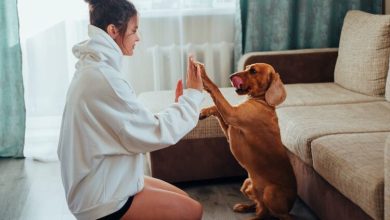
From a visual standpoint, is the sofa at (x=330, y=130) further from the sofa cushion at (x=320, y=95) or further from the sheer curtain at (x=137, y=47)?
the sheer curtain at (x=137, y=47)

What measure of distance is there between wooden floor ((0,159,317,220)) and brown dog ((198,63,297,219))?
0.82 feet

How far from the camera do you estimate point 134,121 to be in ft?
4.91

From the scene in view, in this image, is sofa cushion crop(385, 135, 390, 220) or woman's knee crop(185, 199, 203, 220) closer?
sofa cushion crop(385, 135, 390, 220)

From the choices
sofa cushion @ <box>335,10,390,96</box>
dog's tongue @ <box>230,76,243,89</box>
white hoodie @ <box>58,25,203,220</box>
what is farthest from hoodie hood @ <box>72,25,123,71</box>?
sofa cushion @ <box>335,10,390,96</box>

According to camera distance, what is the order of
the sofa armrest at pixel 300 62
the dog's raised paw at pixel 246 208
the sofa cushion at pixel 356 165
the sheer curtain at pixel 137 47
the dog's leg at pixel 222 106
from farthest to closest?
1. the sheer curtain at pixel 137 47
2. the sofa armrest at pixel 300 62
3. the dog's raised paw at pixel 246 208
4. the dog's leg at pixel 222 106
5. the sofa cushion at pixel 356 165

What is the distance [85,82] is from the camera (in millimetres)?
1486

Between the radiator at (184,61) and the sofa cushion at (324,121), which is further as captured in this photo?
the radiator at (184,61)

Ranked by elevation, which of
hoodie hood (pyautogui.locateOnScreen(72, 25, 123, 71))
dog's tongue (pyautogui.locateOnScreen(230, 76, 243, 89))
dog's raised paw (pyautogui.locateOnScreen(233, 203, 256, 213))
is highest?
hoodie hood (pyautogui.locateOnScreen(72, 25, 123, 71))

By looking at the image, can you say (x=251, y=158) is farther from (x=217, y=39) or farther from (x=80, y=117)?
(x=217, y=39)

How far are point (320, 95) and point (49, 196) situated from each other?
1548 mm

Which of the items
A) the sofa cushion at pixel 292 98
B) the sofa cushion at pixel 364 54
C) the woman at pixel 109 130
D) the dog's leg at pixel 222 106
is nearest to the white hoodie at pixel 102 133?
the woman at pixel 109 130

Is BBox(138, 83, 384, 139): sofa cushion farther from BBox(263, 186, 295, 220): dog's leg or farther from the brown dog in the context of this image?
BBox(263, 186, 295, 220): dog's leg

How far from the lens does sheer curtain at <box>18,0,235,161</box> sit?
337cm

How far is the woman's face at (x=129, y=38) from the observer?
1.64 metres
